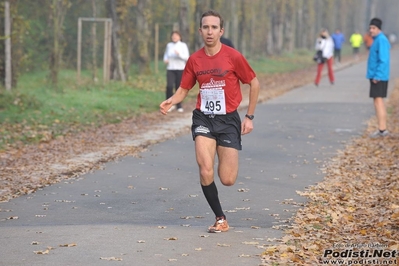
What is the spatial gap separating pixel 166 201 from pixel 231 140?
5.69 feet

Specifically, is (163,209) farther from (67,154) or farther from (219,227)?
(67,154)

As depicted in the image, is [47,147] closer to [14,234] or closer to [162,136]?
[162,136]

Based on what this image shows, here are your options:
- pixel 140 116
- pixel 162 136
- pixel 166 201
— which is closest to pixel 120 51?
pixel 140 116

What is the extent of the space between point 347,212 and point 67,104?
41.7 ft

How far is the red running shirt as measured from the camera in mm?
8328

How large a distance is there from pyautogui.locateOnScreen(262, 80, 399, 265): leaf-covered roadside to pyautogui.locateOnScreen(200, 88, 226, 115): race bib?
4.10 feet

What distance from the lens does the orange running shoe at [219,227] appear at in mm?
8094

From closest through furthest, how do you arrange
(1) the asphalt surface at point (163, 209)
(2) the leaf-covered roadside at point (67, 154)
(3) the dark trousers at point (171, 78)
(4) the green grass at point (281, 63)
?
(1) the asphalt surface at point (163, 209), (2) the leaf-covered roadside at point (67, 154), (3) the dark trousers at point (171, 78), (4) the green grass at point (281, 63)

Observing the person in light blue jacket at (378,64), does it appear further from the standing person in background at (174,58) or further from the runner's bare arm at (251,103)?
the runner's bare arm at (251,103)

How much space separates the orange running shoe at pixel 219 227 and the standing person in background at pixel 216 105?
14 centimetres

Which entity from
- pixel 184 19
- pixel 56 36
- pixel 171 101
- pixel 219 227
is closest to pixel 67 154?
pixel 171 101

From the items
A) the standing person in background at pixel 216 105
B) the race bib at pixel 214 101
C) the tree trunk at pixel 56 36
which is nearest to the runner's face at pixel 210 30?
the standing person in background at pixel 216 105

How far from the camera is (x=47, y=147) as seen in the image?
14.8m

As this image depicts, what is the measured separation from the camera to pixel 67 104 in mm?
21172
